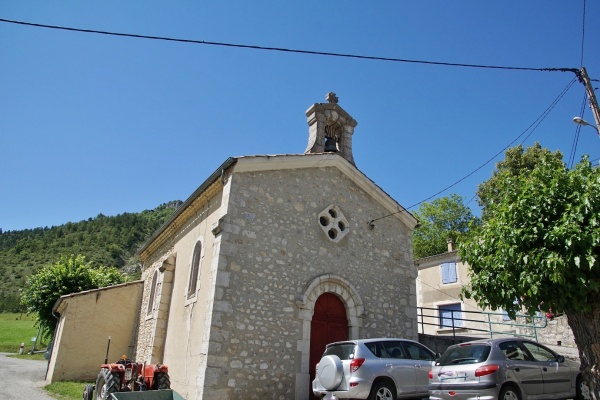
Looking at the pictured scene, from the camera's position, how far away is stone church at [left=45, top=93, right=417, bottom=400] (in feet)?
32.0

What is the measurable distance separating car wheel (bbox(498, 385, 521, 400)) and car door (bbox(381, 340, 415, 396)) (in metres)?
1.80

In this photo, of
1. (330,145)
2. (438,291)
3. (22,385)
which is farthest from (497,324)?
(22,385)

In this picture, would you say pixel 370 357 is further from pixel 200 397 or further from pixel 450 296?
pixel 450 296

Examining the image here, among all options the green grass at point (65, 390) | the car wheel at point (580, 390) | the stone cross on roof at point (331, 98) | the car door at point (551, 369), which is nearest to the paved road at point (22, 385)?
the green grass at point (65, 390)

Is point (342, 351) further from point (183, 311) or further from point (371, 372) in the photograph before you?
point (183, 311)

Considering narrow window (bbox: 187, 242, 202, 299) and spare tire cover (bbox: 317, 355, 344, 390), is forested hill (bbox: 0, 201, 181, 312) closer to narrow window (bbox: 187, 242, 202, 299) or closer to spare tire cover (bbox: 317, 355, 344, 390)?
narrow window (bbox: 187, 242, 202, 299)

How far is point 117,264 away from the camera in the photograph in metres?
80.8

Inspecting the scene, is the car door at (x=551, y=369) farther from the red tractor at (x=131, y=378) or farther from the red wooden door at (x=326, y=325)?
the red tractor at (x=131, y=378)

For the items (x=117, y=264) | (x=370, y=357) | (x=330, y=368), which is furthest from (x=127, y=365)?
(x=117, y=264)

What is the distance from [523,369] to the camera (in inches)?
310

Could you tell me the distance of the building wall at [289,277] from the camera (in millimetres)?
9648

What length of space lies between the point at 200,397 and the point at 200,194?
5554mm

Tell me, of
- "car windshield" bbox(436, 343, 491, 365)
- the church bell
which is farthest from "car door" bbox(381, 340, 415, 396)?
the church bell

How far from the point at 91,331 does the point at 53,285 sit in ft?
32.9
